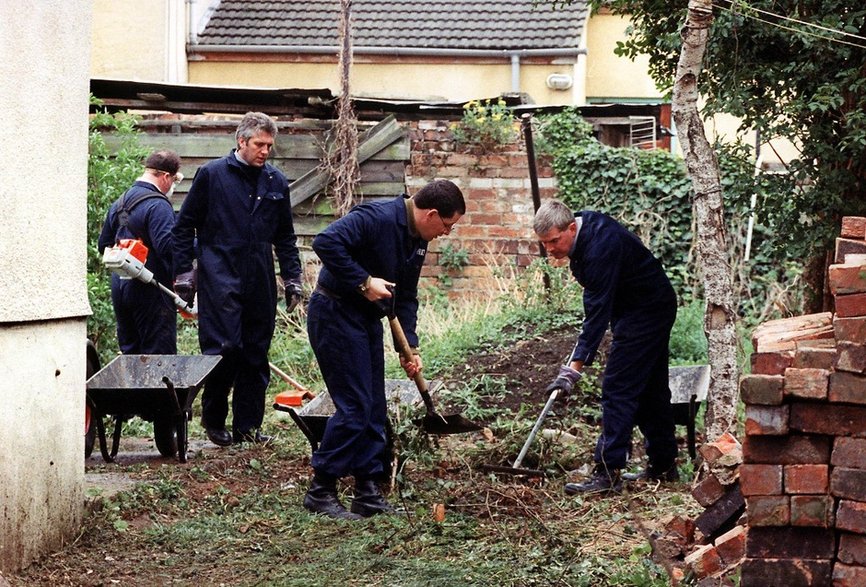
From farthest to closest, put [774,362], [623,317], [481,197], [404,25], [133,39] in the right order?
[404,25]
[133,39]
[481,197]
[623,317]
[774,362]

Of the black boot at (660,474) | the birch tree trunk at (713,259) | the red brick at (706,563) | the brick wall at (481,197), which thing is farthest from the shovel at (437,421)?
the brick wall at (481,197)

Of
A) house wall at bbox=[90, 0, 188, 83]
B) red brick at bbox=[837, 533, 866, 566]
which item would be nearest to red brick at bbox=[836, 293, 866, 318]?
red brick at bbox=[837, 533, 866, 566]

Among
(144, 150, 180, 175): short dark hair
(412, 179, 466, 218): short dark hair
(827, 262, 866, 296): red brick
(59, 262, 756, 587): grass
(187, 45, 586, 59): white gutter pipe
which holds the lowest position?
(59, 262, 756, 587): grass

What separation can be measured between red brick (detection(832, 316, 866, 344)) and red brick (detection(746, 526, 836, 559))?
703 mm

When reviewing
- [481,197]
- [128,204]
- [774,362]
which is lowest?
[774,362]

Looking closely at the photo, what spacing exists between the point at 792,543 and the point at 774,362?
2.17ft

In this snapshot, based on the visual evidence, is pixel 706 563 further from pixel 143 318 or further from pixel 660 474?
pixel 143 318

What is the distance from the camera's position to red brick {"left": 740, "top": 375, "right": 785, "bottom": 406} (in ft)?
14.5

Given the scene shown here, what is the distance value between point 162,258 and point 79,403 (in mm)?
3045

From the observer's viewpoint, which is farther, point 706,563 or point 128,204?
point 128,204

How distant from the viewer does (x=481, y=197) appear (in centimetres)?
1438

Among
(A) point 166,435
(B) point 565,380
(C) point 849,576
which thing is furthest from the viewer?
(A) point 166,435

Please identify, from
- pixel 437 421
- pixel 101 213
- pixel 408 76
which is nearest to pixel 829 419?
pixel 437 421

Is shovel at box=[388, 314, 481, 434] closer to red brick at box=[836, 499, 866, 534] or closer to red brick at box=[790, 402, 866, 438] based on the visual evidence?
red brick at box=[790, 402, 866, 438]
